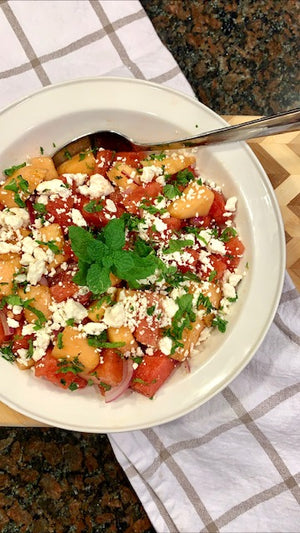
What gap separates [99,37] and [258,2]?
64 cm

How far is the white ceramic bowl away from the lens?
5.72ft

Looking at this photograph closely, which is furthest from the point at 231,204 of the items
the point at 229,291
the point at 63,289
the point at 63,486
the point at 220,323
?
the point at 63,486

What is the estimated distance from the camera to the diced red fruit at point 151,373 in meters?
1.72

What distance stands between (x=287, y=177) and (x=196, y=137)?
1.33 feet

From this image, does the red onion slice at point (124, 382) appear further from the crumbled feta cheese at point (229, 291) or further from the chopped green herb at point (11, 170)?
the chopped green herb at point (11, 170)

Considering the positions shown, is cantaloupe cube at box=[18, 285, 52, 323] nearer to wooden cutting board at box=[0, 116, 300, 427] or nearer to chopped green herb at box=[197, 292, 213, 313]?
chopped green herb at box=[197, 292, 213, 313]

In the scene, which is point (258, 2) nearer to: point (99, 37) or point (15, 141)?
point (99, 37)

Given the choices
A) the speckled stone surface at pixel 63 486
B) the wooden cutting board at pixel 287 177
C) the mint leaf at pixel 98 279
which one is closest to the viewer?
the mint leaf at pixel 98 279

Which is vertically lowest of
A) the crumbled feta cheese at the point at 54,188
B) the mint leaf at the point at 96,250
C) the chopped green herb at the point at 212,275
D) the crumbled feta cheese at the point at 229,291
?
the crumbled feta cheese at the point at 229,291

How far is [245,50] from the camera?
A: 2203 millimetres

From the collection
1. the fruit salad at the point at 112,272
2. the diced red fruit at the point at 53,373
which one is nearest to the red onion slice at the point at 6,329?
the fruit salad at the point at 112,272

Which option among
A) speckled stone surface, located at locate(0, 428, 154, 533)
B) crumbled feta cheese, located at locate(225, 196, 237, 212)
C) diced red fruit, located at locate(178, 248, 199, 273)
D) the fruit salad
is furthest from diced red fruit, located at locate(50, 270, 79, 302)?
speckled stone surface, located at locate(0, 428, 154, 533)

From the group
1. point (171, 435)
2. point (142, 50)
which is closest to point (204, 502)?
point (171, 435)

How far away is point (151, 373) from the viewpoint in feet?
5.65
